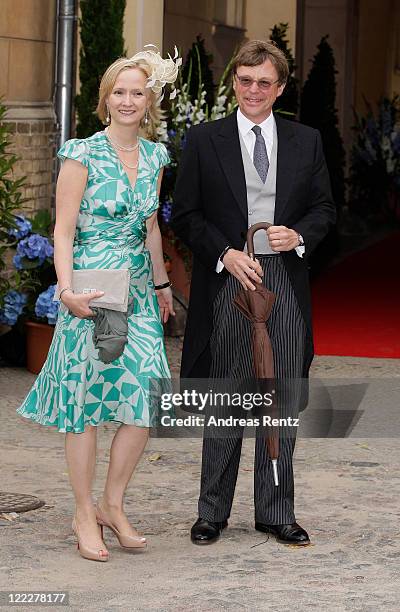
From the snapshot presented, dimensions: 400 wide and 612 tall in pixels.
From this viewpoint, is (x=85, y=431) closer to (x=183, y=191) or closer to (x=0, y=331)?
(x=183, y=191)

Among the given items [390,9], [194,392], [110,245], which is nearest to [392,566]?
[194,392]

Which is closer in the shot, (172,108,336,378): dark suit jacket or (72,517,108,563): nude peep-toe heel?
(72,517,108,563): nude peep-toe heel

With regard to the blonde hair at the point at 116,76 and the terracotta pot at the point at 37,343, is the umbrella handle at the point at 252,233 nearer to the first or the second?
the blonde hair at the point at 116,76

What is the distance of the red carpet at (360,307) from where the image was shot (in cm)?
1115

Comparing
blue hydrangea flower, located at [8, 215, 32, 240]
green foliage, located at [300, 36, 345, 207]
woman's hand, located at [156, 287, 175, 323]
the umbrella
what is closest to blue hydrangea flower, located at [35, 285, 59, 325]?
blue hydrangea flower, located at [8, 215, 32, 240]

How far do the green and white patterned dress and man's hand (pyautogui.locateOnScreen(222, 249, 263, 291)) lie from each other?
0.38 meters

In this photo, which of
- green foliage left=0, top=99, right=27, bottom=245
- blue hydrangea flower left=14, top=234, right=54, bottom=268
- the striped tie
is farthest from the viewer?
blue hydrangea flower left=14, top=234, right=54, bottom=268

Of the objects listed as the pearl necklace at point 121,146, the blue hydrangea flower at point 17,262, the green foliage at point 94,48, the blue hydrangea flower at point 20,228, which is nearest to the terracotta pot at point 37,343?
the blue hydrangea flower at point 17,262

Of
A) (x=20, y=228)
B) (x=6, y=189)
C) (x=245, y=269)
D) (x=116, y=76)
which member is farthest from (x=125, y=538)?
(x=6, y=189)

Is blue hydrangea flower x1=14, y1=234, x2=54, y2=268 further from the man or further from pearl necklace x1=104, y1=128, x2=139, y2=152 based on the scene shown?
pearl necklace x1=104, y1=128, x2=139, y2=152

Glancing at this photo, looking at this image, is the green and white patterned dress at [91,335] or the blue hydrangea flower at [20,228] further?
the blue hydrangea flower at [20,228]

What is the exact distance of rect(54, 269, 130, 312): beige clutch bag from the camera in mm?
5355

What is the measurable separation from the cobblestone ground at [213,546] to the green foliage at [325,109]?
34.3 ft

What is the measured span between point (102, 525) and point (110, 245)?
1089mm
